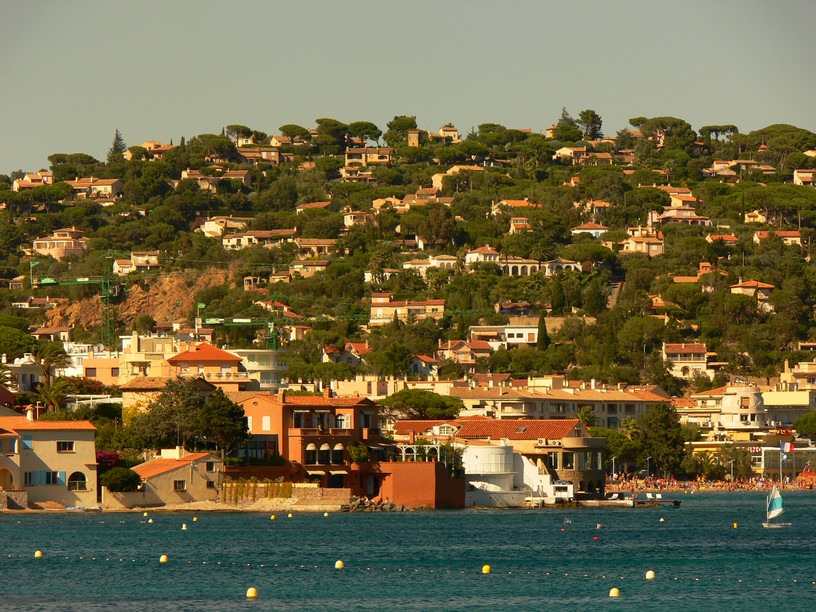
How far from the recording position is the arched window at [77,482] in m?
79.4

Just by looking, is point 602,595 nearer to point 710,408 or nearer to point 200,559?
point 200,559

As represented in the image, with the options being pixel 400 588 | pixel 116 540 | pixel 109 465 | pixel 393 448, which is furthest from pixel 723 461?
pixel 400 588

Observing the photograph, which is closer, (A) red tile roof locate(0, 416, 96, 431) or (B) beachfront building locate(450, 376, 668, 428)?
(A) red tile roof locate(0, 416, 96, 431)

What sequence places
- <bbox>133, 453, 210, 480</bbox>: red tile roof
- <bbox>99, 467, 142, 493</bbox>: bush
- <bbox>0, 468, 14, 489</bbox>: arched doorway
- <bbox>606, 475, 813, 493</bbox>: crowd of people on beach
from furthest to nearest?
1. <bbox>606, 475, 813, 493</bbox>: crowd of people on beach
2. <bbox>133, 453, 210, 480</bbox>: red tile roof
3. <bbox>99, 467, 142, 493</bbox>: bush
4. <bbox>0, 468, 14, 489</bbox>: arched doorway

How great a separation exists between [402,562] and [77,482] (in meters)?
24.4

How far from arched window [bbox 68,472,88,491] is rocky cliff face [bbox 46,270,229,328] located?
99.5m

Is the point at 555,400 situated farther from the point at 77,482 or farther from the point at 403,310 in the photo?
the point at 77,482

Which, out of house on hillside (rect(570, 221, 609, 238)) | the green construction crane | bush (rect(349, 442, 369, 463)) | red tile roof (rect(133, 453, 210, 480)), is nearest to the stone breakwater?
bush (rect(349, 442, 369, 463))

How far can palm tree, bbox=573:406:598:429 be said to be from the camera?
12756 centimetres

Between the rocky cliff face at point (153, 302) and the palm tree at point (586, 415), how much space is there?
57.6 m

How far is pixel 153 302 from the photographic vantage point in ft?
605

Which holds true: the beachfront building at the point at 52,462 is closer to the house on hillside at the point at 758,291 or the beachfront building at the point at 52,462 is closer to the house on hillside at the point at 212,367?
the house on hillside at the point at 212,367

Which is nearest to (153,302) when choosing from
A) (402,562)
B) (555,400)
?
(555,400)

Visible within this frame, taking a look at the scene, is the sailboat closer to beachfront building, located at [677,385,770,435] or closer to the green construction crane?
beachfront building, located at [677,385,770,435]
